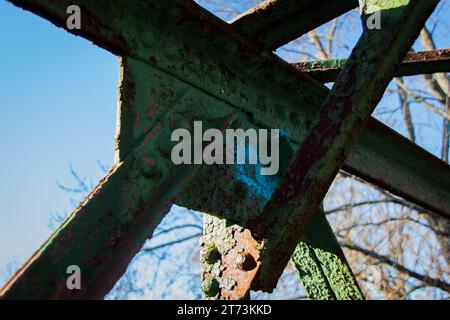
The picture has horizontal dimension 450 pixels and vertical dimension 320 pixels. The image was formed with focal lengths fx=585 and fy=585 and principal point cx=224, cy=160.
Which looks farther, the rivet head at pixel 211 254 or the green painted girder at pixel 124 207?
the rivet head at pixel 211 254

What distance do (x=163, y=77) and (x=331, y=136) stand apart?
574 millimetres

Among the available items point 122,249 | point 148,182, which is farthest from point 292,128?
point 122,249

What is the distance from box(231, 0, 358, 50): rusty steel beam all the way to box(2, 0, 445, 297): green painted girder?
0.09 meters

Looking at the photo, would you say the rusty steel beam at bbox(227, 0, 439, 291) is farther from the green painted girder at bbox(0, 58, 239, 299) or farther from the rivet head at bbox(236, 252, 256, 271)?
the green painted girder at bbox(0, 58, 239, 299)

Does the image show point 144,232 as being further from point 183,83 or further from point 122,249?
point 183,83

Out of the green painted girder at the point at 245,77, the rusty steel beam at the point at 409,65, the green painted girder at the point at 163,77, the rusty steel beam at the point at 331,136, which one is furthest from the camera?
the rusty steel beam at the point at 409,65

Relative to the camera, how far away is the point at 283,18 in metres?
2.29

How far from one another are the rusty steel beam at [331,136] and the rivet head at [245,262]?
0.9 inches

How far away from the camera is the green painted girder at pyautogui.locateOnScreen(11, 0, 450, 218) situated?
5.68ft

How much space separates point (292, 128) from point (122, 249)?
1.19 meters

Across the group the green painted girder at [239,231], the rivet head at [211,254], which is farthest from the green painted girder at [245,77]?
the rivet head at [211,254]

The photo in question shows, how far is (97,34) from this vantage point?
5.55ft

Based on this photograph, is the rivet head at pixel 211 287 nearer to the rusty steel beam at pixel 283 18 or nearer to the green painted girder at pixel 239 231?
the green painted girder at pixel 239 231

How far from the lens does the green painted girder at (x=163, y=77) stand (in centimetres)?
145
